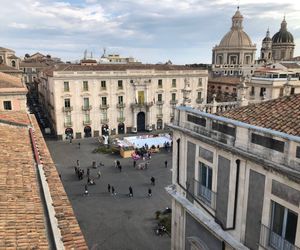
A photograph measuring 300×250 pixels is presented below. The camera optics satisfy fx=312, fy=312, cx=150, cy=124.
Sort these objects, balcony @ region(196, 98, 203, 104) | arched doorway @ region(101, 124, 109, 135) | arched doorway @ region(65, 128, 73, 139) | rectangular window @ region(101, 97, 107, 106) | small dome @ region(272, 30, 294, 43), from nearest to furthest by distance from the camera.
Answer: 1. arched doorway @ region(65, 128, 73, 139)
2. rectangular window @ region(101, 97, 107, 106)
3. arched doorway @ region(101, 124, 109, 135)
4. balcony @ region(196, 98, 203, 104)
5. small dome @ region(272, 30, 294, 43)

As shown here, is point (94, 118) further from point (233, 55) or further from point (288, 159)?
point (233, 55)

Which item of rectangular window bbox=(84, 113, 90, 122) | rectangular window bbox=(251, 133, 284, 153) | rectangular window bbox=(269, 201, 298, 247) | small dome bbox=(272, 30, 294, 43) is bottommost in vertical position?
rectangular window bbox=(84, 113, 90, 122)

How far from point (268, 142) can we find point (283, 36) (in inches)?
4665

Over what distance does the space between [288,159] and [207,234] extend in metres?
5.23

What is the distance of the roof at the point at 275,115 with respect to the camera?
32.7 ft

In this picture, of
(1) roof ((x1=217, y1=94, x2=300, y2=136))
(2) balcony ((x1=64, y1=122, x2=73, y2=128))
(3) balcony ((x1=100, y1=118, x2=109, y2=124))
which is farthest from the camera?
(3) balcony ((x1=100, y1=118, x2=109, y2=124))

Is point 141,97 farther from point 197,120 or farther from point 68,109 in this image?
point 197,120

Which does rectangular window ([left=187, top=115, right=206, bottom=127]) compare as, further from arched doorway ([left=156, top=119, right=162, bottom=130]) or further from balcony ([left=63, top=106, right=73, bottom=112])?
arched doorway ([left=156, top=119, right=162, bottom=130])

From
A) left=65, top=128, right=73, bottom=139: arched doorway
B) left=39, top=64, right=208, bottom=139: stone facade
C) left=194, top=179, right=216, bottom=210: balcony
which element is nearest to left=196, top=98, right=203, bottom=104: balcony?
left=39, top=64, right=208, bottom=139: stone facade

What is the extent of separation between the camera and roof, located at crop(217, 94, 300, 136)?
996 cm

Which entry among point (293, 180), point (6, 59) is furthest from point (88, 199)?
point (6, 59)

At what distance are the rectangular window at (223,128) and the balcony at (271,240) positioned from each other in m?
3.09

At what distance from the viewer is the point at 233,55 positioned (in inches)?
3812

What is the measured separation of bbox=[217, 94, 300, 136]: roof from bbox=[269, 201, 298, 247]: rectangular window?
7.52ft
